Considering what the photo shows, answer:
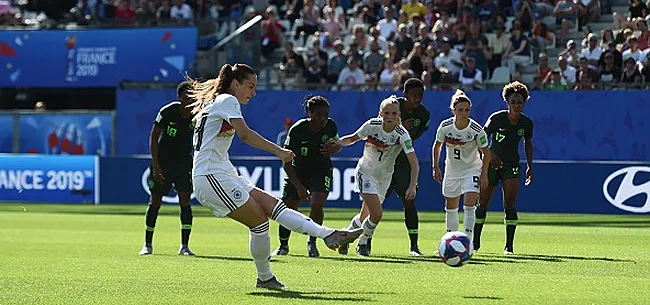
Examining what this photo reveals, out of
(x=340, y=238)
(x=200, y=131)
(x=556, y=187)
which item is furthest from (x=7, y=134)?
(x=340, y=238)

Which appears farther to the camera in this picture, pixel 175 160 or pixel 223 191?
pixel 175 160

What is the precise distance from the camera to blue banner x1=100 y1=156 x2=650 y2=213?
82.6ft

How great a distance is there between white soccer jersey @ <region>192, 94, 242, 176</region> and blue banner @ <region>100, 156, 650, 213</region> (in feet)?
48.9

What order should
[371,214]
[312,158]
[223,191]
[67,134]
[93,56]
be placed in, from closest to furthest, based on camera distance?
[223,191] < [371,214] < [312,158] < [67,134] < [93,56]

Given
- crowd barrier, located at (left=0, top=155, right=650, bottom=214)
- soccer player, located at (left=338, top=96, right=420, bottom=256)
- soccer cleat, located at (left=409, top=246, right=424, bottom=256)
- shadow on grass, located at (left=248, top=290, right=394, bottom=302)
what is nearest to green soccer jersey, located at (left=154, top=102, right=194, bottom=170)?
soccer player, located at (left=338, top=96, right=420, bottom=256)

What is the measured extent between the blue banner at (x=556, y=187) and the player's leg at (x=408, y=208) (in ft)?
30.6

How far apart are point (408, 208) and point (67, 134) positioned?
60.3 ft

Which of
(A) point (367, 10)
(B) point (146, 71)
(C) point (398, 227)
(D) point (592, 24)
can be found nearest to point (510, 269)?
(C) point (398, 227)

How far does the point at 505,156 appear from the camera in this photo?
17000mm

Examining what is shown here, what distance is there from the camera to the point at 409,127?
16.9 meters

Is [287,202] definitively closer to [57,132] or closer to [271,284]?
[271,284]

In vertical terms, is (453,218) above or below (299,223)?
below

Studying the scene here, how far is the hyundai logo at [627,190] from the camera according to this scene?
81.8ft

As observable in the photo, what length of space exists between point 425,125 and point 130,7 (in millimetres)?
20854
